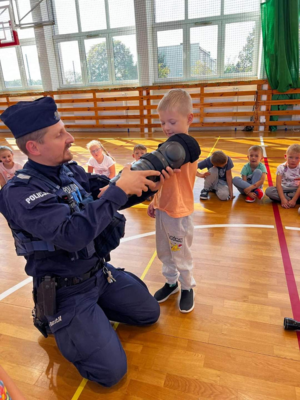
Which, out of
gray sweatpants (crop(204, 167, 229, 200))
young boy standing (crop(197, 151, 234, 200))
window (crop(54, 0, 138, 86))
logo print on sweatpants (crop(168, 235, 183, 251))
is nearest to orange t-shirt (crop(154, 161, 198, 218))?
logo print on sweatpants (crop(168, 235, 183, 251))

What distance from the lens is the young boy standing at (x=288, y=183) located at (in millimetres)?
3709

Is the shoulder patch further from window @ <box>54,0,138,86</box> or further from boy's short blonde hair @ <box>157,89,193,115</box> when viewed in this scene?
window @ <box>54,0,138,86</box>

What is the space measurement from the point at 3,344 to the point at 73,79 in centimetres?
1123

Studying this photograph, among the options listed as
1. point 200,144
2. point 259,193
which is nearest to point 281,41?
point 200,144

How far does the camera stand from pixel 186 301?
211 centimetres

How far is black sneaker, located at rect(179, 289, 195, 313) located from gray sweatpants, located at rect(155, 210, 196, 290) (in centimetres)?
4

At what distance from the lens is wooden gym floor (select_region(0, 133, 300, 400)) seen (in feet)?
5.13

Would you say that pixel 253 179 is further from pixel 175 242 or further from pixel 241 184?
pixel 175 242

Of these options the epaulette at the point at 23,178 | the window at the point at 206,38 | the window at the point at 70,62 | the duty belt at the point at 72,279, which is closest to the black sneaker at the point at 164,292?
the duty belt at the point at 72,279

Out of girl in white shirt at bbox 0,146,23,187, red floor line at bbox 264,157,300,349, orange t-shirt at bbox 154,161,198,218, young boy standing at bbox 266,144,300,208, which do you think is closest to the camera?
orange t-shirt at bbox 154,161,198,218

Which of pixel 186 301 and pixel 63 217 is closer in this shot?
pixel 63 217

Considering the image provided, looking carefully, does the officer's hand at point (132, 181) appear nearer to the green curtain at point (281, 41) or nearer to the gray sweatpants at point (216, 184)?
the gray sweatpants at point (216, 184)

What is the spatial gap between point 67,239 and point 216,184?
10.9 ft

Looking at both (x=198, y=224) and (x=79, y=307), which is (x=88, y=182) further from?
(x=198, y=224)
